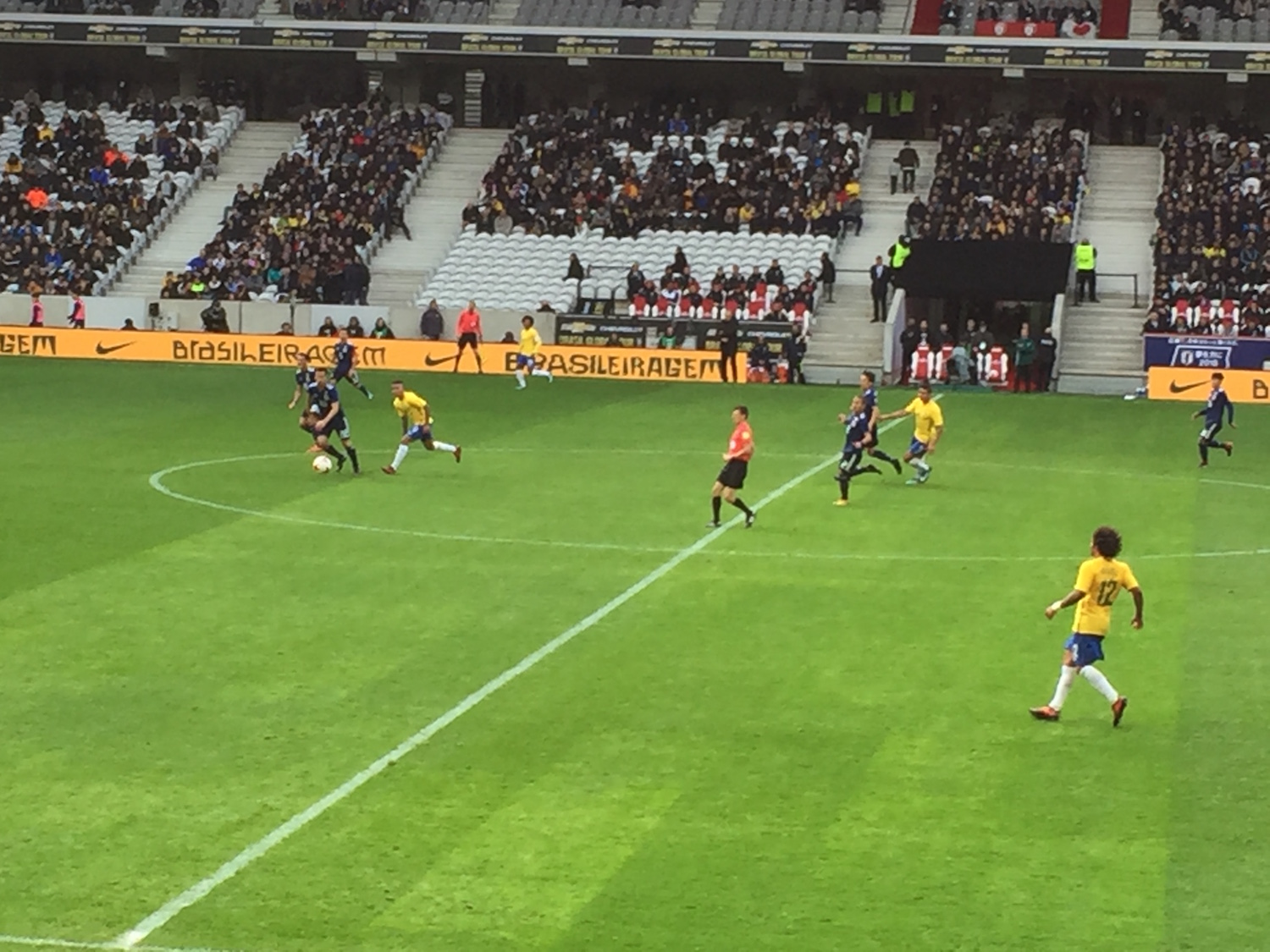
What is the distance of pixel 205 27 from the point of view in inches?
2712

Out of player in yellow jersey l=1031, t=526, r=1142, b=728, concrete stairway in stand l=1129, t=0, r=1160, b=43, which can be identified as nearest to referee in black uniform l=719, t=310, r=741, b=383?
concrete stairway in stand l=1129, t=0, r=1160, b=43

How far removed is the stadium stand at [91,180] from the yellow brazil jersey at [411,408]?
3214cm

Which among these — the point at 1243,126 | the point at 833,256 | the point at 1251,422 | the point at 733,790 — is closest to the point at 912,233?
the point at 833,256

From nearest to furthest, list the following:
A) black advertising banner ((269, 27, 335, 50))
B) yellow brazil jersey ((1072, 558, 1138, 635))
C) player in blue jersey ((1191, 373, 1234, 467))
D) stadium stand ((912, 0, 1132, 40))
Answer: yellow brazil jersey ((1072, 558, 1138, 635)), player in blue jersey ((1191, 373, 1234, 467)), stadium stand ((912, 0, 1132, 40)), black advertising banner ((269, 27, 335, 50))

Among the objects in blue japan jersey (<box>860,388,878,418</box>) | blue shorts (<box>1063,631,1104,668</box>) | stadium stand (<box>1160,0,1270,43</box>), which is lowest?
blue shorts (<box>1063,631,1104,668</box>)

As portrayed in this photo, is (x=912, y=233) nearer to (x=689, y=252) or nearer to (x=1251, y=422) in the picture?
(x=689, y=252)

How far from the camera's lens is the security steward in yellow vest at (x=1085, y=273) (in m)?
57.7

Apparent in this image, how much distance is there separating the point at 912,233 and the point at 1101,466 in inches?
975

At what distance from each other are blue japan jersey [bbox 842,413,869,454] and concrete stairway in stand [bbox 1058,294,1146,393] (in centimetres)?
2405

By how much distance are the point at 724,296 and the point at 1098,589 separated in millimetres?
41180

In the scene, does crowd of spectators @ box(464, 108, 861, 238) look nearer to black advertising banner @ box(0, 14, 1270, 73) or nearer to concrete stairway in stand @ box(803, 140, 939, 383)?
concrete stairway in stand @ box(803, 140, 939, 383)

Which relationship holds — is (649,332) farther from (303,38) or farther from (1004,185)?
(303,38)

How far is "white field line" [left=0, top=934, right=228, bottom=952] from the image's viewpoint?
11516 mm

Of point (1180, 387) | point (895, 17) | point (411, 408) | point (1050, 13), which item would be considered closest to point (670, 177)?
point (895, 17)
